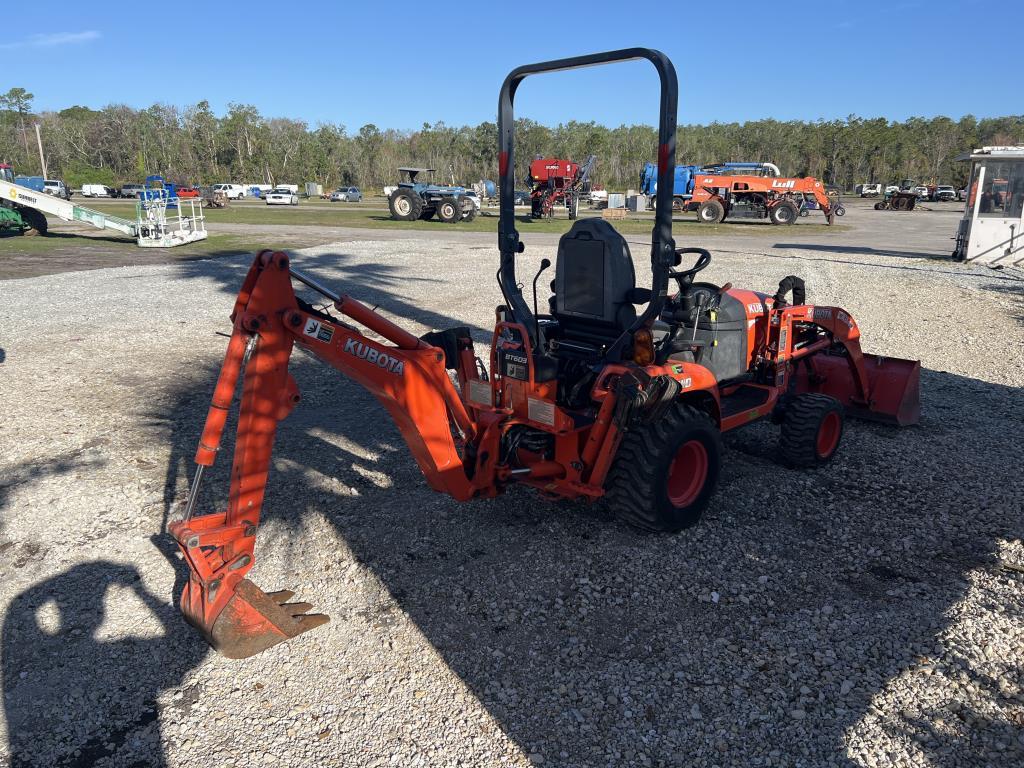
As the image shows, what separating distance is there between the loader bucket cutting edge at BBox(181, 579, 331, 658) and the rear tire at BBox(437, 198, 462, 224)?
91.7 ft

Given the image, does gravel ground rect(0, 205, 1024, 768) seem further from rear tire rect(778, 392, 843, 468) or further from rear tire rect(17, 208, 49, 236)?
rear tire rect(17, 208, 49, 236)

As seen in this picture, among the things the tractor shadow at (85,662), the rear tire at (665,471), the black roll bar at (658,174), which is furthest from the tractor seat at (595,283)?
the tractor shadow at (85,662)

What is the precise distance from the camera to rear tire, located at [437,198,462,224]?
1192 inches

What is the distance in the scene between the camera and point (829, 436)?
5.62m

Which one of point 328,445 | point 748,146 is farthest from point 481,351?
point 748,146

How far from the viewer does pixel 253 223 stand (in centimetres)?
3025

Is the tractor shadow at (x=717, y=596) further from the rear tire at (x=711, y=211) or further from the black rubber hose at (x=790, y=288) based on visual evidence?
the rear tire at (x=711, y=211)

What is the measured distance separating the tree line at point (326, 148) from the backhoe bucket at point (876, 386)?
237ft

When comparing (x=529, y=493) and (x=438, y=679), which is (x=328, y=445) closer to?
(x=529, y=493)

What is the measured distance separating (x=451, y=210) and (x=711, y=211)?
1185 cm

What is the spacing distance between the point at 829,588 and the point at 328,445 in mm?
3921

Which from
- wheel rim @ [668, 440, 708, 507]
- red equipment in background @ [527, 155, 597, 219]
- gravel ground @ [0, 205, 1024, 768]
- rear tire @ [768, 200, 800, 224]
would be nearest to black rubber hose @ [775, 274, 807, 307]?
gravel ground @ [0, 205, 1024, 768]

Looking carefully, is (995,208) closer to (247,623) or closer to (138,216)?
(247,623)

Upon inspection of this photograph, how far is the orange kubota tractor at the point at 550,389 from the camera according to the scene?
338cm
